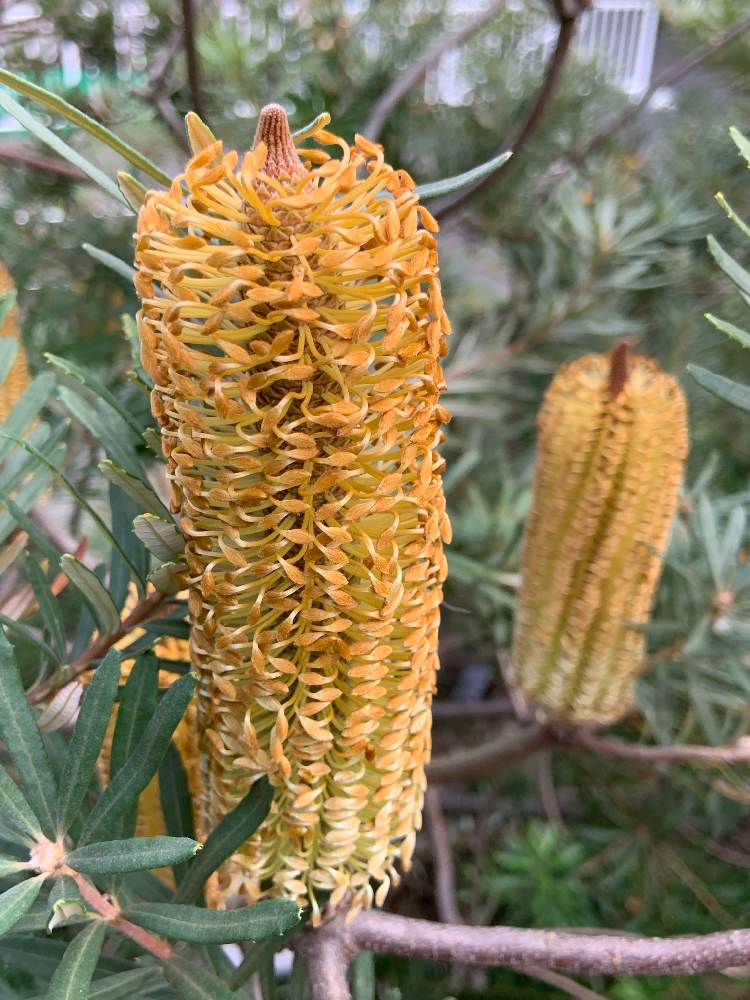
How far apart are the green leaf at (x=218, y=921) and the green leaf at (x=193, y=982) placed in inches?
1.1

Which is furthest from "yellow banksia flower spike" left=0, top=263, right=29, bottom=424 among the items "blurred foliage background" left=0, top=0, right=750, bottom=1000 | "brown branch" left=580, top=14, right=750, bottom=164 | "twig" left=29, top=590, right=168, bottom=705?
"brown branch" left=580, top=14, right=750, bottom=164

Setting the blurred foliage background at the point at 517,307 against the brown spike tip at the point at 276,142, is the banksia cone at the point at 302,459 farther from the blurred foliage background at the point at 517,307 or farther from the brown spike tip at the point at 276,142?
the blurred foliage background at the point at 517,307

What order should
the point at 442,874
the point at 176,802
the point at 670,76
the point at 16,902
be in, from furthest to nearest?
the point at 670,76 → the point at 442,874 → the point at 176,802 → the point at 16,902

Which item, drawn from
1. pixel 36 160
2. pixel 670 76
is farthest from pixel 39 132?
pixel 670 76

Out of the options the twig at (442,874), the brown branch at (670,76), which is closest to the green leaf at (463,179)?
the twig at (442,874)

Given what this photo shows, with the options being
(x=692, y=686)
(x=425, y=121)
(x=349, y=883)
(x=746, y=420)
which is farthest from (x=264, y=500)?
(x=746, y=420)

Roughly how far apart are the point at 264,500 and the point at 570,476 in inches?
12.8

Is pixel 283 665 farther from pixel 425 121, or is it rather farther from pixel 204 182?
pixel 425 121

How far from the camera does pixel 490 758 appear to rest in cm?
72

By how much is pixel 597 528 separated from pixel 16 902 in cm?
42

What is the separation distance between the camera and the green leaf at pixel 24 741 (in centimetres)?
25

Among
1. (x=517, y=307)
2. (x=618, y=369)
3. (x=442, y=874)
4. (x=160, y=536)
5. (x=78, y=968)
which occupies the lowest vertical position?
(x=442, y=874)

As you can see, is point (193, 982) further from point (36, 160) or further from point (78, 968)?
point (36, 160)

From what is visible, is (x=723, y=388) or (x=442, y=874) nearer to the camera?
(x=723, y=388)
